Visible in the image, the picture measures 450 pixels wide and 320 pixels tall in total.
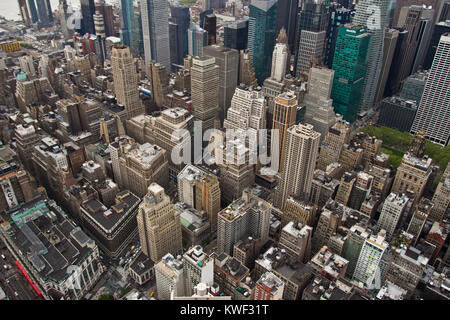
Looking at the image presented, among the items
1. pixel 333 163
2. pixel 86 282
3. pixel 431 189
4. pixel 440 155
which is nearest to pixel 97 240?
pixel 86 282

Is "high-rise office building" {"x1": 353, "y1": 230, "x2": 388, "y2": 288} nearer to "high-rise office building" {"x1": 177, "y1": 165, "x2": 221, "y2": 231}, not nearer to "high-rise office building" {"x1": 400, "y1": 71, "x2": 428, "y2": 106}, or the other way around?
"high-rise office building" {"x1": 177, "y1": 165, "x2": 221, "y2": 231}

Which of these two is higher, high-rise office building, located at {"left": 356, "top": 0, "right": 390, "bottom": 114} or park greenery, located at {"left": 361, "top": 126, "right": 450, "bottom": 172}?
high-rise office building, located at {"left": 356, "top": 0, "right": 390, "bottom": 114}

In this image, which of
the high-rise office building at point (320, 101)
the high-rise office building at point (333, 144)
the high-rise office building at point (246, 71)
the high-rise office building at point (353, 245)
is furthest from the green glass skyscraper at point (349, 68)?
the high-rise office building at point (353, 245)

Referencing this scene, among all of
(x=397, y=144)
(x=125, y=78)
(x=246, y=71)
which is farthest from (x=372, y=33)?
(x=125, y=78)

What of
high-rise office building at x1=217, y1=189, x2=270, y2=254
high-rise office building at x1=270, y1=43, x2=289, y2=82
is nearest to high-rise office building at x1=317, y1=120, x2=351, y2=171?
high-rise office building at x1=270, y1=43, x2=289, y2=82

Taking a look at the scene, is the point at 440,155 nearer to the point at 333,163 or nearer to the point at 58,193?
the point at 333,163

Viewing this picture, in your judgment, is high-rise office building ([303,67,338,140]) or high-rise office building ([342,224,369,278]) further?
high-rise office building ([303,67,338,140])

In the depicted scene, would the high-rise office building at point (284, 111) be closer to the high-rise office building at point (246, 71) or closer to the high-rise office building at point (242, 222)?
the high-rise office building at point (242, 222)
